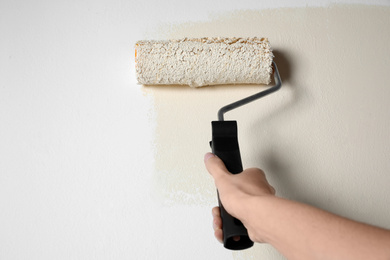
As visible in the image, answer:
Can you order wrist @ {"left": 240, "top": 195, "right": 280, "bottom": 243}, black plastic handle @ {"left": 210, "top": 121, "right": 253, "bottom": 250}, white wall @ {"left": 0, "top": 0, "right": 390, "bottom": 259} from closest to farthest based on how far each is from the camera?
wrist @ {"left": 240, "top": 195, "right": 280, "bottom": 243}, black plastic handle @ {"left": 210, "top": 121, "right": 253, "bottom": 250}, white wall @ {"left": 0, "top": 0, "right": 390, "bottom": 259}

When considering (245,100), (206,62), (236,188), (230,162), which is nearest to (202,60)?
(206,62)

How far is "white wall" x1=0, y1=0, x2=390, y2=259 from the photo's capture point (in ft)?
2.96

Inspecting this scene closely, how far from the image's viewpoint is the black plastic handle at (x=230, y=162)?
691 mm

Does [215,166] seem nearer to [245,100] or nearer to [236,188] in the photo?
[236,188]

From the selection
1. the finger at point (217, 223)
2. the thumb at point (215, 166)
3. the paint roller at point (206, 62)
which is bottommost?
the finger at point (217, 223)

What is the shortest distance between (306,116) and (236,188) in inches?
18.1

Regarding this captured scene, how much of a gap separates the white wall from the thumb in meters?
0.14

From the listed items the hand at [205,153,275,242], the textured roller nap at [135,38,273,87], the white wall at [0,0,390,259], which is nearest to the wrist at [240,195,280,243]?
the hand at [205,153,275,242]

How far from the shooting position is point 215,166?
772 millimetres

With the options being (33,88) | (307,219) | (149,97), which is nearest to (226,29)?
(149,97)

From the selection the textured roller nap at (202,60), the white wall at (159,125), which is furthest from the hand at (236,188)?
the textured roller nap at (202,60)

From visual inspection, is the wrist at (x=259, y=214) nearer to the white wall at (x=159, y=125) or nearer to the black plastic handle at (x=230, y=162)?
the black plastic handle at (x=230, y=162)

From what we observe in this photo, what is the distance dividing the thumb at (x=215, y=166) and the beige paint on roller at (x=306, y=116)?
0.14 metres

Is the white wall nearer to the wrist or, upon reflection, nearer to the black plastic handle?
the black plastic handle
